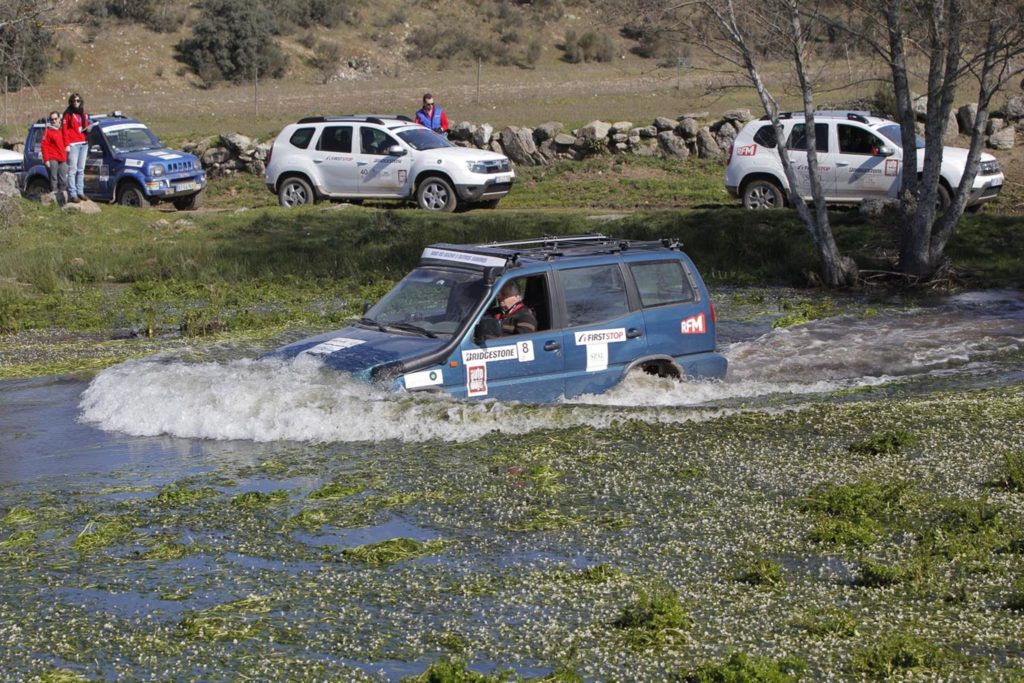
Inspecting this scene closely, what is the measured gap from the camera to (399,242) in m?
20.5

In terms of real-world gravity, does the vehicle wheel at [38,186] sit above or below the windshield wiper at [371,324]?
above

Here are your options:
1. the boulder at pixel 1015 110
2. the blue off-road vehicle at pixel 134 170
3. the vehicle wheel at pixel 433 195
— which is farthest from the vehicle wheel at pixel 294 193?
the boulder at pixel 1015 110

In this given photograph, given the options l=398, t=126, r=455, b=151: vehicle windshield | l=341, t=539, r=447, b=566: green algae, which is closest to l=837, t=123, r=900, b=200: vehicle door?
l=398, t=126, r=455, b=151: vehicle windshield

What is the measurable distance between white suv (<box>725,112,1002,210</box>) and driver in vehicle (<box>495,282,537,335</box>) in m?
12.3

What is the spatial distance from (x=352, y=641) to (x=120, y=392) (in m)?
6.00

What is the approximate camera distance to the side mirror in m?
10.6

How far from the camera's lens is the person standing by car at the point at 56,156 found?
988 inches

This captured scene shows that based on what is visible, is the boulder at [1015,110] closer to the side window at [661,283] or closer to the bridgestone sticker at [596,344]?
the side window at [661,283]

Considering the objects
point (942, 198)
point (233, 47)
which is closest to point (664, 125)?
point (942, 198)

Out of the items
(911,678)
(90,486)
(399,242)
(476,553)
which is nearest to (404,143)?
(399,242)

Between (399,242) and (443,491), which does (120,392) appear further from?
(399,242)

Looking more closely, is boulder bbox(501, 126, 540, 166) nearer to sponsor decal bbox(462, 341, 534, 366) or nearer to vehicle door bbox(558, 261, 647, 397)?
vehicle door bbox(558, 261, 647, 397)

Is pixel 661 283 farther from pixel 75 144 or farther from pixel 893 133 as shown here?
pixel 75 144

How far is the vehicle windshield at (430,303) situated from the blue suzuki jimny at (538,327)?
1 centimetres
